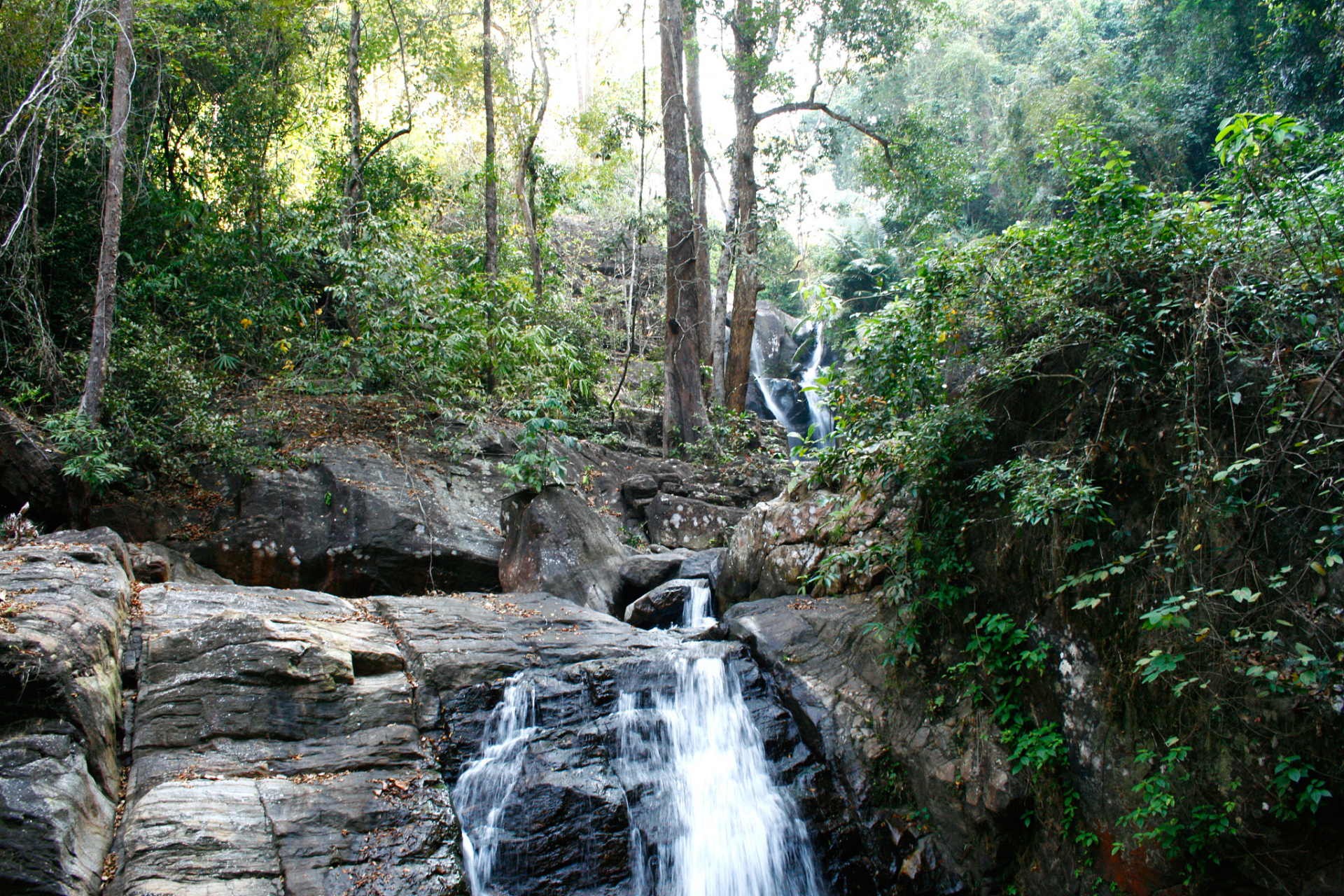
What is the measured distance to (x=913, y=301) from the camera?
17.5ft

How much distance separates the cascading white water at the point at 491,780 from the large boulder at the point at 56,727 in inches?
74.9

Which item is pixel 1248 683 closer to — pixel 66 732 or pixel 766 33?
pixel 66 732

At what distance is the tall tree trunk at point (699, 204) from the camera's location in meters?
13.8

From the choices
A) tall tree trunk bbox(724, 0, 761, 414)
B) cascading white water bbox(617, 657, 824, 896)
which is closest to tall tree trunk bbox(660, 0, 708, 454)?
tall tree trunk bbox(724, 0, 761, 414)

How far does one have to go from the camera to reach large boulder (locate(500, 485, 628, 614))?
27.4ft

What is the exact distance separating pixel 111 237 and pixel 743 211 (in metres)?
10.2

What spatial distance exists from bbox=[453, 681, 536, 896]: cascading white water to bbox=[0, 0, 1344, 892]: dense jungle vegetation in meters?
2.81

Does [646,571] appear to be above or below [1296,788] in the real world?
above

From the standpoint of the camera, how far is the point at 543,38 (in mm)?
15898

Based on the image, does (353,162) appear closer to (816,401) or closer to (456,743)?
(816,401)

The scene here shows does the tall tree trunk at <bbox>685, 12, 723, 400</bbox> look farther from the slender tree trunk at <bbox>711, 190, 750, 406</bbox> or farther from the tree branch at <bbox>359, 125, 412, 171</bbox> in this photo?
the tree branch at <bbox>359, 125, 412, 171</bbox>

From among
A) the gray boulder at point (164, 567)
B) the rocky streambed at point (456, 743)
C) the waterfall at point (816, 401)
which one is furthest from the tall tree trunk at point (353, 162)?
the waterfall at point (816, 401)

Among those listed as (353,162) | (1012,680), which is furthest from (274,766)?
(353,162)

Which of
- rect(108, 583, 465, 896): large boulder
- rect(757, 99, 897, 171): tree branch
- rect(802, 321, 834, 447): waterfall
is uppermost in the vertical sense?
rect(757, 99, 897, 171): tree branch
